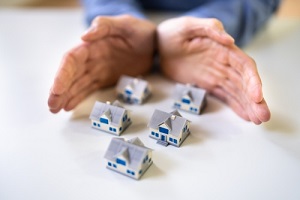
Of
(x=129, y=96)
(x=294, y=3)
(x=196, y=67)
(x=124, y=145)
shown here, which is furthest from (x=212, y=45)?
(x=294, y=3)

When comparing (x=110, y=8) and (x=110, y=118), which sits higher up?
(x=110, y=8)

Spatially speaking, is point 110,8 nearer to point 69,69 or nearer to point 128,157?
point 69,69

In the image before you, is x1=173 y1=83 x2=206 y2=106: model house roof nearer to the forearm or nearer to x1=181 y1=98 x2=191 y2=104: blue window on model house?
x1=181 y1=98 x2=191 y2=104: blue window on model house

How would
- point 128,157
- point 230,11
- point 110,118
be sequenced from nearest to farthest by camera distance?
point 128,157, point 110,118, point 230,11

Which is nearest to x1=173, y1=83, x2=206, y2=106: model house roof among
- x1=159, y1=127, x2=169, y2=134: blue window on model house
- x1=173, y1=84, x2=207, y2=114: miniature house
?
x1=173, y1=84, x2=207, y2=114: miniature house

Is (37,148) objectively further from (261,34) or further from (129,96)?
(261,34)

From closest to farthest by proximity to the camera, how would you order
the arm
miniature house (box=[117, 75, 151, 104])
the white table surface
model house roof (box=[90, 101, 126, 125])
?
1. the white table surface
2. model house roof (box=[90, 101, 126, 125])
3. miniature house (box=[117, 75, 151, 104])
4. the arm

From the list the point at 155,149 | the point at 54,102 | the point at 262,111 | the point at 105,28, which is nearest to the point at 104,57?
the point at 105,28
